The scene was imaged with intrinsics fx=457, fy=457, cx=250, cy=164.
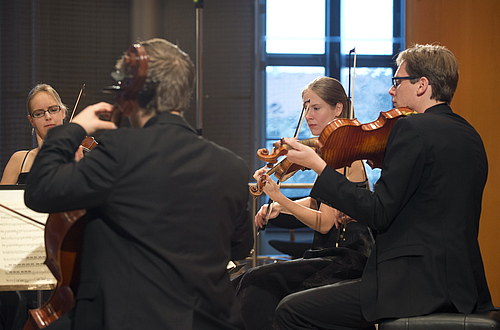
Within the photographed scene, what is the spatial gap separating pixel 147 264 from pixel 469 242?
104cm

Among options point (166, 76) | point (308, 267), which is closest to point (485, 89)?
point (308, 267)

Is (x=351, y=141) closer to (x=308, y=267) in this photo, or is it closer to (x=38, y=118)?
(x=308, y=267)

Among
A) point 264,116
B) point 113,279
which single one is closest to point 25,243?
point 113,279

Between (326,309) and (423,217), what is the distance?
45 centimetres

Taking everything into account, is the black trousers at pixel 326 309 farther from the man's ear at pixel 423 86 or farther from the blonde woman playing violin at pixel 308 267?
the man's ear at pixel 423 86

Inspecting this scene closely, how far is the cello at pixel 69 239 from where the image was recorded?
3.70ft

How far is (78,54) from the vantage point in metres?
4.62

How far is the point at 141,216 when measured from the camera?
1.07 metres

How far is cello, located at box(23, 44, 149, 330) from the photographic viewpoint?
44.4 inches

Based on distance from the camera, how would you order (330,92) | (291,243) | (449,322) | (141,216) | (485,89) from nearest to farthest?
1. (141,216)
2. (449,322)
3. (330,92)
4. (485,89)
5. (291,243)

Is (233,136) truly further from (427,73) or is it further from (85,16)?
(427,73)

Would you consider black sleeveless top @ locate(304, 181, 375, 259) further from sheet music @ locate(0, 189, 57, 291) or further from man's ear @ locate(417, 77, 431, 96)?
sheet music @ locate(0, 189, 57, 291)

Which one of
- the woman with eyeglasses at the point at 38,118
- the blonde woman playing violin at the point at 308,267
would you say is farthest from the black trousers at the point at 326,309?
the woman with eyeglasses at the point at 38,118

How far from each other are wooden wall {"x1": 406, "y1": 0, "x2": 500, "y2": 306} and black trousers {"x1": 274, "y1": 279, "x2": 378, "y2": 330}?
180 cm
